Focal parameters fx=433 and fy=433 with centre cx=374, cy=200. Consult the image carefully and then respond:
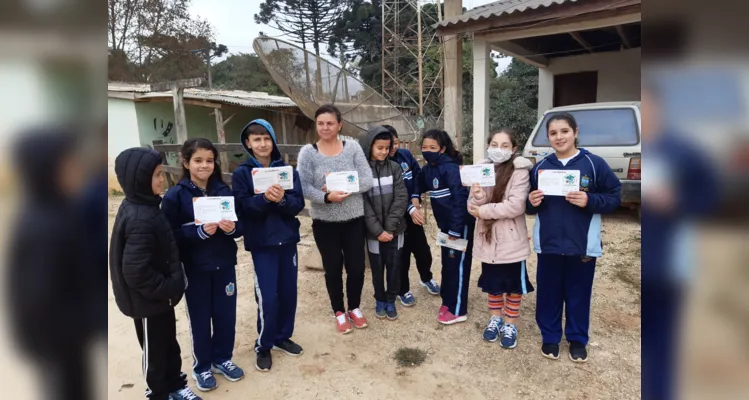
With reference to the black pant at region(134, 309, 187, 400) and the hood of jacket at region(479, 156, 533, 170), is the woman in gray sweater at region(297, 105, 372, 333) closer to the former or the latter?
the hood of jacket at region(479, 156, 533, 170)

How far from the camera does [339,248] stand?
3.32 meters

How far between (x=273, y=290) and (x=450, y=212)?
145cm

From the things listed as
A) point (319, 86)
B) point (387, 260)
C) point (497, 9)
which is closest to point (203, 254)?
point (387, 260)

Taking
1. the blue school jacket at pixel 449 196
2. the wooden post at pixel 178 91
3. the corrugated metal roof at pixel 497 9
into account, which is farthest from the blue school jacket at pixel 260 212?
the wooden post at pixel 178 91

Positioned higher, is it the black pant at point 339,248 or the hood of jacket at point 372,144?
the hood of jacket at point 372,144

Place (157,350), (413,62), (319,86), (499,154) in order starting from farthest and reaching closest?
(413,62) → (319,86) → (499,154) → (157,350)

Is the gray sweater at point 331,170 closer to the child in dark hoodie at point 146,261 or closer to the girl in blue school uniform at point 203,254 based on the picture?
the girl in blue school uniform at point 203,254

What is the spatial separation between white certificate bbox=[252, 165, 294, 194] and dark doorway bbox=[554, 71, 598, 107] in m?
10.1

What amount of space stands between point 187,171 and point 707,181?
2.60 metres

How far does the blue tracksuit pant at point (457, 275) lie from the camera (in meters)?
3.42

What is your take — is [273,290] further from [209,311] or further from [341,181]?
[341,181]

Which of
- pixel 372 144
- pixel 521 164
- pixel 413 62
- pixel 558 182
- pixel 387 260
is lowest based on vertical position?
pixel 387 260

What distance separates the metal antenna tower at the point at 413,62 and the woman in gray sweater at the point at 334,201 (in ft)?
72.5

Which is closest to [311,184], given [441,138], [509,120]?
[441,138]
